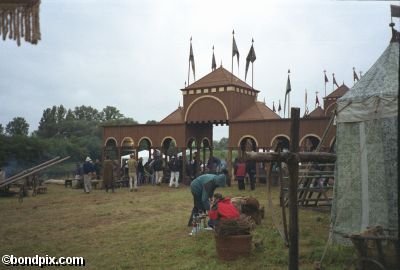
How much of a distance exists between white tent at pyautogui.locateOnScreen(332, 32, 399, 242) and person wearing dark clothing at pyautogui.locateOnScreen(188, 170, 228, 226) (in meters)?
2.55

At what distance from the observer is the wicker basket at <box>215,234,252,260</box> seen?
732 centimetres

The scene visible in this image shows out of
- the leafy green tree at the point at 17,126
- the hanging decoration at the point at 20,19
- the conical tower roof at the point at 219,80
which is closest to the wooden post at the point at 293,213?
the hanging decoration at the point at 20,19

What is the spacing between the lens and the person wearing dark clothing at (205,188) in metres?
9.06

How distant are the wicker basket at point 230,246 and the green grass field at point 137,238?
14 cm

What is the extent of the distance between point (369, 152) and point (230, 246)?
307cm

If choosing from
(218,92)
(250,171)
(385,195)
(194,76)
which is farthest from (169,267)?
(194,76)

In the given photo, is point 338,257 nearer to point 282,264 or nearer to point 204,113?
point 282,264

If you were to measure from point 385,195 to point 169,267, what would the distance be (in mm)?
4005

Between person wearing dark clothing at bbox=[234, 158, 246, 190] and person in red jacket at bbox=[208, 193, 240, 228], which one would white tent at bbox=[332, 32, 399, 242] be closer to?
person in red jacket at bbox=[208, 193, 240, 228]

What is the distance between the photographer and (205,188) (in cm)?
930

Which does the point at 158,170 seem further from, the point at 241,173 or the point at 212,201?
the point at 212,201

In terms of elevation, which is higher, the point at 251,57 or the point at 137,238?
the point at 251,57

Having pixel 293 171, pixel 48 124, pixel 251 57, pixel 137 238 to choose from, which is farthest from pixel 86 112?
pixel 293 171

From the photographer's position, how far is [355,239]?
5.81 metres
